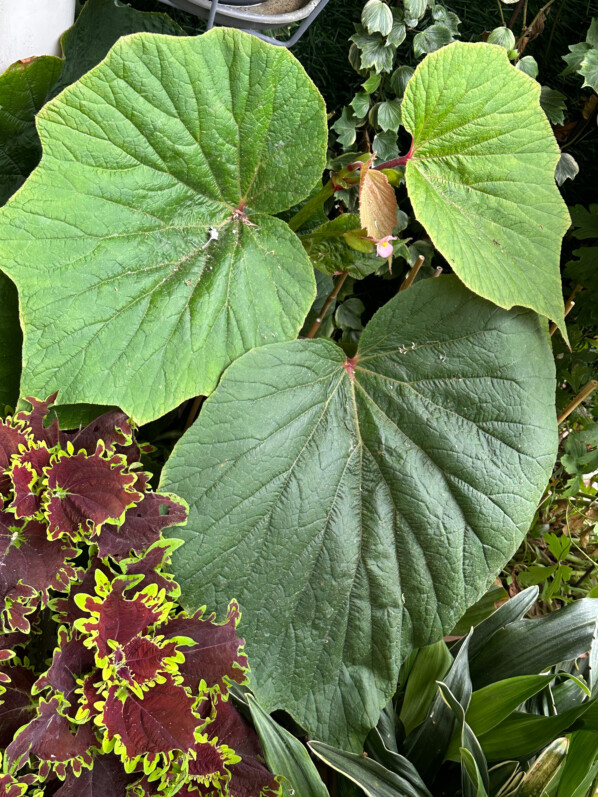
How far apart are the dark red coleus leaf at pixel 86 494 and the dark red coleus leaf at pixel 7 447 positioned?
0.16 feet

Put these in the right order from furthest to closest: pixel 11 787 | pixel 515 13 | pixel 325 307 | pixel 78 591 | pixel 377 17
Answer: pixel 515 13
pixel 325 307
pixel 377 17
pixel 78 591
pixel 11 787

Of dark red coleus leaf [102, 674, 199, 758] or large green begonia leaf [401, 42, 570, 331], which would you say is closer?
dark red coleus leaf [102, 674, 199, 758]

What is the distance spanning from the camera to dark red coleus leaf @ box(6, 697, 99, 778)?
0.74 meters

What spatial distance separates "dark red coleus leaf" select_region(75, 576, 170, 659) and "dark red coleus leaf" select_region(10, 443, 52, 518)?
0.39 feet

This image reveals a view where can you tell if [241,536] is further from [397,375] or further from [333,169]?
[333,169]

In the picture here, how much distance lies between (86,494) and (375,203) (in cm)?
54

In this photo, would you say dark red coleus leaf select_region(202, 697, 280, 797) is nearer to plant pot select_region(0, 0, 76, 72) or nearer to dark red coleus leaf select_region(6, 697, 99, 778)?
dark red coleus leaf select_region(6, 697, 99, 778)

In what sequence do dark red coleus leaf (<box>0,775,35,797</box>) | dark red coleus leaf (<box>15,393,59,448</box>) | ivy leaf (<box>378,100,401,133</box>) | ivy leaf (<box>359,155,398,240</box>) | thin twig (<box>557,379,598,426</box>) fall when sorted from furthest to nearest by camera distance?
thin twig (<box>557,379,598,426</box>), ivy leaf (<box>378,100,401,133</box>), ivy leaf (<box>359,155,398,240</box>), dark red coleus leaf (<box>15,393,59,448</box>), dark red coleus leaf (<box>0,775,35,797</box>)

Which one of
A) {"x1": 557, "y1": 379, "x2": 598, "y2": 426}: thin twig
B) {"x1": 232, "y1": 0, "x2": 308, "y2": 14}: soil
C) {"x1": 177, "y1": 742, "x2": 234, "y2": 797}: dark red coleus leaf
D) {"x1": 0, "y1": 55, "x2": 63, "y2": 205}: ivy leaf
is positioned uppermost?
{"x1": 0, "y1": 55, "x2": 63, "y2": 205}: ivy leaf

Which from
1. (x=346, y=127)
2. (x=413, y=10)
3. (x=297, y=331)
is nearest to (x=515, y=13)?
(x=413, y=10)

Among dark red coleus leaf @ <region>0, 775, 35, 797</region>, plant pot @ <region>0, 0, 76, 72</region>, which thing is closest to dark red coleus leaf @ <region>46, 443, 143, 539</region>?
dark red coleus leaf @ <region>0, 775, 35, 797</region>

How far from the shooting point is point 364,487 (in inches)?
40.1

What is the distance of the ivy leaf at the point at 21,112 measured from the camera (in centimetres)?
99

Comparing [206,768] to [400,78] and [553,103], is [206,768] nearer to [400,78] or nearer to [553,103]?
[400,78]
